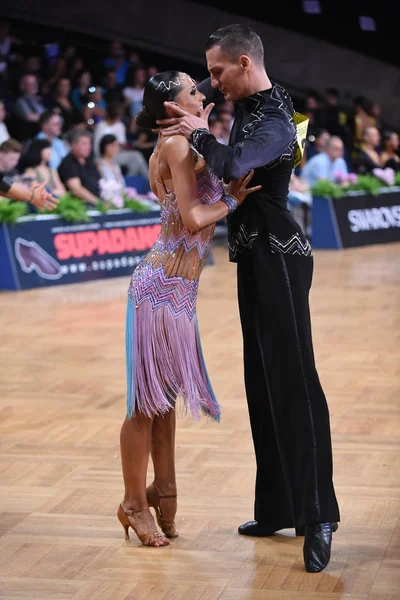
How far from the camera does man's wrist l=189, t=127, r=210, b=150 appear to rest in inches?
124

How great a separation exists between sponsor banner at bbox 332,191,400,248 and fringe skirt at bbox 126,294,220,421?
9547 mm

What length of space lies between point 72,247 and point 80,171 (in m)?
1.24

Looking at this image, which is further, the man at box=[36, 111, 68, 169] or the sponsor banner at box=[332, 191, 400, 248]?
the sponsor banner at box=[332, 191, 400, 248]

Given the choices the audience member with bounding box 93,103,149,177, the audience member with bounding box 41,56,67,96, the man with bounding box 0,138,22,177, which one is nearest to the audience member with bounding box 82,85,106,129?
the audience member with bounding box 93,103,149,177

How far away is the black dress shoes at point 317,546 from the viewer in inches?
127

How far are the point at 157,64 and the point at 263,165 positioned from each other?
1523cm

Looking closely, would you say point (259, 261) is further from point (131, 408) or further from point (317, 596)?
point (317, 596)

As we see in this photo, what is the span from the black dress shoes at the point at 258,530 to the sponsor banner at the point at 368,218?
9.50 metres

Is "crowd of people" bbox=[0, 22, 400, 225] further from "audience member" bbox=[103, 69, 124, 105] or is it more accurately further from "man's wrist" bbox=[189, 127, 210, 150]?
"man's wrist" bbox=[189, 127, 210, 150]

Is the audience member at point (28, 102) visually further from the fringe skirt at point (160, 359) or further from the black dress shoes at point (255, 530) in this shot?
the black dress shoes at point (255, 530)

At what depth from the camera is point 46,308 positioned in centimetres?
848

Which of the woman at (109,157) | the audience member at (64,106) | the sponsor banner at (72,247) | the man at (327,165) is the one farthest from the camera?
the man at (327,165)

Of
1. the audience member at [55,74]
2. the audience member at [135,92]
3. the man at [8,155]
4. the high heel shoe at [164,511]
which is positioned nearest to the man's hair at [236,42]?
the high heel shoe at [164,511]

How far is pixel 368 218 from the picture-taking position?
521 inches
